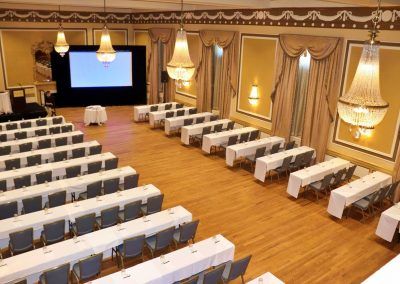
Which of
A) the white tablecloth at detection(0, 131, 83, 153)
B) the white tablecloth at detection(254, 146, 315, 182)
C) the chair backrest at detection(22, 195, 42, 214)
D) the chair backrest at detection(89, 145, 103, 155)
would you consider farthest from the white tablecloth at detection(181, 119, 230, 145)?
the chair backrest at detection(22, 195, 42, 214)

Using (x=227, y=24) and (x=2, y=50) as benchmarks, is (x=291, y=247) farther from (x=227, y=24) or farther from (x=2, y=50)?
(x=2, y=50)

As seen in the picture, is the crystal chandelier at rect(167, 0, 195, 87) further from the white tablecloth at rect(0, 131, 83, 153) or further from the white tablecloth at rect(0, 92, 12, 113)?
the white tablecloth at rect(0, 92, 12, 113)

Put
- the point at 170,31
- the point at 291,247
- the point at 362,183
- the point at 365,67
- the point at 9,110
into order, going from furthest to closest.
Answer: the point at 170,31 → the point at 9,110 → the point at 362,183 → the point at 291,247 → the point at 365,67

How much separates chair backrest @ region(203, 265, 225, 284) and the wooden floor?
1.25 meters

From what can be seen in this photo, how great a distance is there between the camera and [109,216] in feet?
22.7

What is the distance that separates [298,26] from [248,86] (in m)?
2.97

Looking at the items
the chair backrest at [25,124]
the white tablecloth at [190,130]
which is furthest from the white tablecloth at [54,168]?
the chair backrest at [25,124]

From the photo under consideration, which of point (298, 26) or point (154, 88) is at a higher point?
point (298, 26)

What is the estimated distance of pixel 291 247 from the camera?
7.25 metres

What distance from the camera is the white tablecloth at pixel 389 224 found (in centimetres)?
724

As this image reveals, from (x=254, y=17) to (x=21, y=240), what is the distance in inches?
391

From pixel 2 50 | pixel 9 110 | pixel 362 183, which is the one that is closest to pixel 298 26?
pixel 362 183

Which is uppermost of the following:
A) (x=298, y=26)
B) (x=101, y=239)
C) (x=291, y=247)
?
(x=298, y=26)

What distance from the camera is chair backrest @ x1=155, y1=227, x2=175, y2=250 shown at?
627 cm
